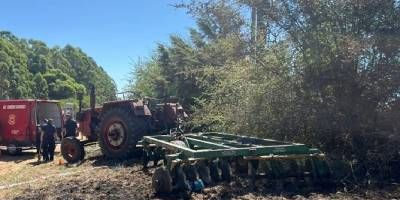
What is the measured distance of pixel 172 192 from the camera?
760cm

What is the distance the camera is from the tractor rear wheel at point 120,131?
42.0 ft

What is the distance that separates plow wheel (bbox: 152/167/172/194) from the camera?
24.6 feet

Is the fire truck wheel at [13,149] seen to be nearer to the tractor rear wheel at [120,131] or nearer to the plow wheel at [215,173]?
the tractor rear wheel at [120,131]

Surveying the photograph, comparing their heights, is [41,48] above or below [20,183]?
above

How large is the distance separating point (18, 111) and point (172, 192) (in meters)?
11.5

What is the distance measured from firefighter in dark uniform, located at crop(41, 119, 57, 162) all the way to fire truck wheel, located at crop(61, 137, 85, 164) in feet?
3.49

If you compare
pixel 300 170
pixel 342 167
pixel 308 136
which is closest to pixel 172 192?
pixel 300 170

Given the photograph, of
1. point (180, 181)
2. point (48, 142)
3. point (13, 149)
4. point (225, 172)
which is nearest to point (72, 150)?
point (48, 142)

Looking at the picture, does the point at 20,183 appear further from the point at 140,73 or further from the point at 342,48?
the point at 140,73

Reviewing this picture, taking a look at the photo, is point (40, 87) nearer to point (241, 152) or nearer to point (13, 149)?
point (13, 149)

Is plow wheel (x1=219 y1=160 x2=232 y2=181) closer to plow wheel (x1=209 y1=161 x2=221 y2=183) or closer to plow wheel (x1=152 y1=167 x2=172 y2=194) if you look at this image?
plow wheel (x1=209 y1=161 x2=221 y2=183)

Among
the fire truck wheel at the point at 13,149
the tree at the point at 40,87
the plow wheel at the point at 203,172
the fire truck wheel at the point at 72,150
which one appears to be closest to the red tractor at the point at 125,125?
the fire truck wheel at the point at 72,150

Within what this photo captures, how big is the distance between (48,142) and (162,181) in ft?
28.6

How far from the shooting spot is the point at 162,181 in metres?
7.54
